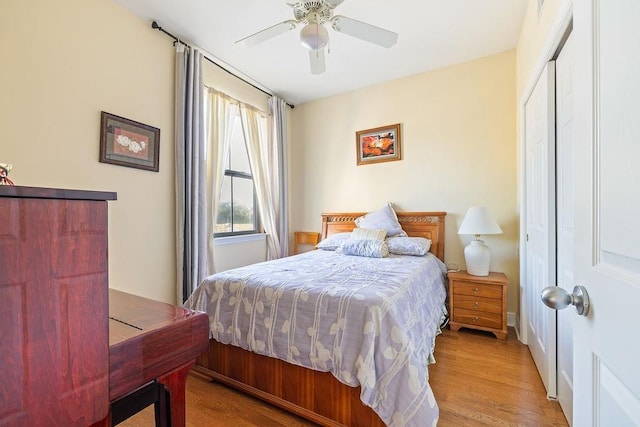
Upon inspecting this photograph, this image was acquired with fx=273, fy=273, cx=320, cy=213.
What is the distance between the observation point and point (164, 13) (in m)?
2.28

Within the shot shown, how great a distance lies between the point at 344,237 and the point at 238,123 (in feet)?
6.40

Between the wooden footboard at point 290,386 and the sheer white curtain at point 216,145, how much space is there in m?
1.26

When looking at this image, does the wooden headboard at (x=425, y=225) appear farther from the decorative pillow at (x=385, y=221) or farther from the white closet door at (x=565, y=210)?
the white closet door at (x=565, y=210)

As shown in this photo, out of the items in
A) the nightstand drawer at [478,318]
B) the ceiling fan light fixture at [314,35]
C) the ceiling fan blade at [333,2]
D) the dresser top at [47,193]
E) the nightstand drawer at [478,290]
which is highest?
the ceiling fan blade at [333,2]

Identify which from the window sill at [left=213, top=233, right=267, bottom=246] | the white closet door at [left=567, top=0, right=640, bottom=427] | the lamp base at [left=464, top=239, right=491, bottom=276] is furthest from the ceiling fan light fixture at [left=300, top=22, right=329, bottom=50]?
the lamp base at [left=464, top=239, right=491, bottom=276]

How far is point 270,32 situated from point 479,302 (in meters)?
→ 2.92

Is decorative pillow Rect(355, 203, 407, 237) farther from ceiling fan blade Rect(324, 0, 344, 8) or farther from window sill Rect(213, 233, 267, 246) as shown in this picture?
ceiling fan blade Rect(324, 0, 344, 8)

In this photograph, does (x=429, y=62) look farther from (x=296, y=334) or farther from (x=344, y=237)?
(x=296, y=334)

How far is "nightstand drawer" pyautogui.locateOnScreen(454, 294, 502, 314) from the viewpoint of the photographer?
8.18 feet

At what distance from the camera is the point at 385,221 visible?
3164mm

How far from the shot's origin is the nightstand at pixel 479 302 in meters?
2.48

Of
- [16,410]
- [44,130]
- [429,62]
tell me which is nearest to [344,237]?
[429,62]

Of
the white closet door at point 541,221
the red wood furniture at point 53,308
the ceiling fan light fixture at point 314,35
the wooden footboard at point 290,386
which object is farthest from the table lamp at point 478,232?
the red wood furniture at point 53,308

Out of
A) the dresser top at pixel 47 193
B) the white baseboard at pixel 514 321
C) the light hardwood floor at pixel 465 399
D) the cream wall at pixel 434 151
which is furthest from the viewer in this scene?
the cream wall at pixel 434 151
